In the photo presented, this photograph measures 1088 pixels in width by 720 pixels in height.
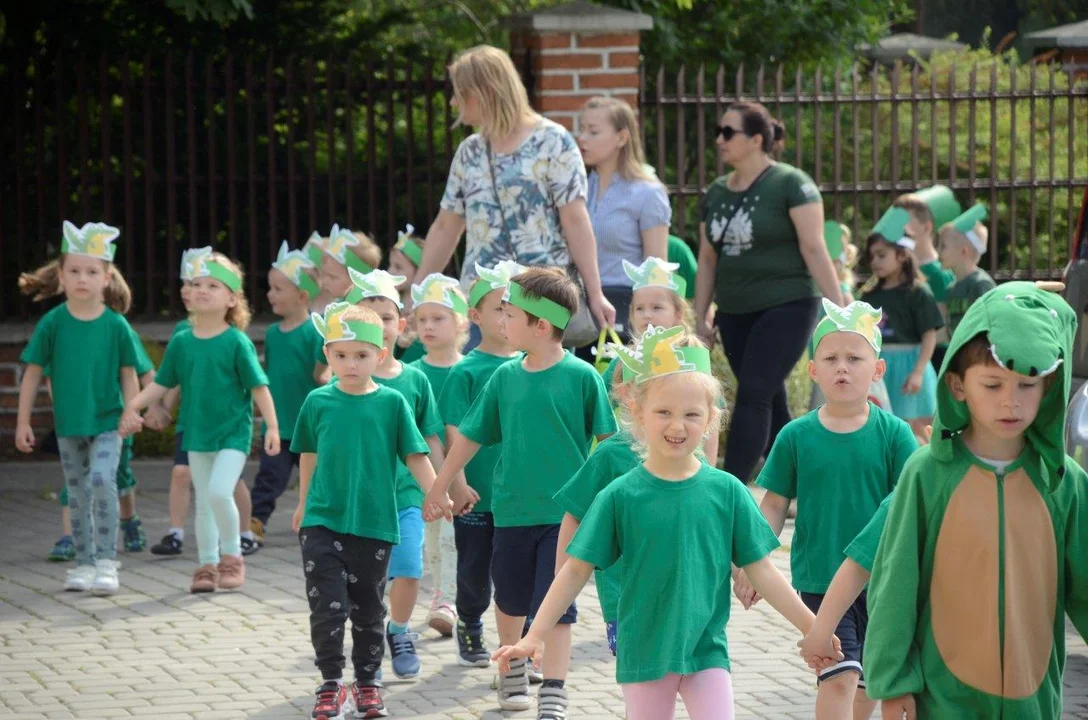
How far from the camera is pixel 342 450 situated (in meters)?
6.09

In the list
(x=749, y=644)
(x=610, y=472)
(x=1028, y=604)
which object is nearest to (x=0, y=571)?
(x=749, y=644)

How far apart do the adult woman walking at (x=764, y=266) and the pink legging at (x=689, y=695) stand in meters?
3.97

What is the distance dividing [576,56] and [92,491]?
4914 millimetres

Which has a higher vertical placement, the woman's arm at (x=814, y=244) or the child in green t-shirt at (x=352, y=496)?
the woman's arm at (x=814, y=244)

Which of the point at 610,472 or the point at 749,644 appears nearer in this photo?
the point at 610,472

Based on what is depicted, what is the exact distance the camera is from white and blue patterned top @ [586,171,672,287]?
8242mm

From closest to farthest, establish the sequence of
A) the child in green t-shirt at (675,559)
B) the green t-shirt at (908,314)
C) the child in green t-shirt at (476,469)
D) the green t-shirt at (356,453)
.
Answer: the child in green t-shirt at (675,559)
the green t-shirt at (356,453)
the child in green t-shirt at (476,469)
the green t-shirt at (908,314)

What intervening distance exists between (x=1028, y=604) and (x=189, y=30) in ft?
33.5

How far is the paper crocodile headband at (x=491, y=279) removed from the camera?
6457 mm

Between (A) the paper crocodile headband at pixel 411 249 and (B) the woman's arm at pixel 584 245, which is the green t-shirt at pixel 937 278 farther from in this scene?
(B) the woman's arm at pixel 584 245

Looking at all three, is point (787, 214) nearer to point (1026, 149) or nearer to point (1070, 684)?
point (1070, 684)

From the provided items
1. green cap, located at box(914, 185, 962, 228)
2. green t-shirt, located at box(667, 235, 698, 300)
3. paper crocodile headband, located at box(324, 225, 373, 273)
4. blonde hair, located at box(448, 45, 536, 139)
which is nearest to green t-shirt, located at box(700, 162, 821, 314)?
green t-shirt, located at box(667, 235, 698, 300)

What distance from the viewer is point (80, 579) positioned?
8086 mm

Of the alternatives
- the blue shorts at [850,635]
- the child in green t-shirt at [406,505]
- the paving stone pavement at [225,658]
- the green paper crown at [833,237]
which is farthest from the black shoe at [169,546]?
the blue shorts at [850,635]
